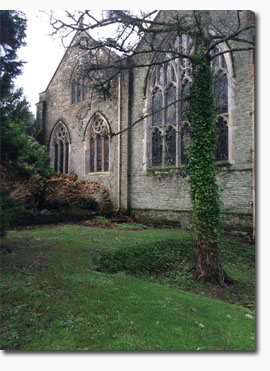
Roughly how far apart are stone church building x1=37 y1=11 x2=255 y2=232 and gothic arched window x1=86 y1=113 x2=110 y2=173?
57 millimetres

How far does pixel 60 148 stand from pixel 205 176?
46.6 ft

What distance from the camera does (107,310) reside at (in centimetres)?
373

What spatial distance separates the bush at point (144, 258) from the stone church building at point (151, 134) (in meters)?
2.24

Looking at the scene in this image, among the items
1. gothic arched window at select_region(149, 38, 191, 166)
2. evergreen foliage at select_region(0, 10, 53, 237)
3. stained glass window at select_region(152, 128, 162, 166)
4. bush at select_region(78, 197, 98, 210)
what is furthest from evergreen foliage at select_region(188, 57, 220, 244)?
bush at select_region(78, 197, 98, 210)

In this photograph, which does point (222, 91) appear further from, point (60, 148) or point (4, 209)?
point (60, 148)

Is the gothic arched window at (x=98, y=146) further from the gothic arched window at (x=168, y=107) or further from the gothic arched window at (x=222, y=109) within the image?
the gothic arched window at (x=222, y=109)

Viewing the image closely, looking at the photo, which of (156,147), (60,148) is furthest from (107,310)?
(60,148)

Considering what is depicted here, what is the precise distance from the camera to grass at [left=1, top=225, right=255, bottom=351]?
10.5 ft

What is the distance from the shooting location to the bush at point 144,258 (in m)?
6.14

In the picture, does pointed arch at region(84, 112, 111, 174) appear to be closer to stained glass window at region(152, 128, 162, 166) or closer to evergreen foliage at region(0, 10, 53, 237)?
stained glass window at region(152, 128, 162, 166)

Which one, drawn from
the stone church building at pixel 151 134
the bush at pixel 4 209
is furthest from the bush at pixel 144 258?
the stone church building at pixel 151 134

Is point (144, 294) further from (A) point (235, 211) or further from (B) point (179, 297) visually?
(A) point (235, 211)

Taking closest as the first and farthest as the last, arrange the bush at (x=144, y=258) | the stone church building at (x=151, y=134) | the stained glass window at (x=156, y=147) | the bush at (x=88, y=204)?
the bush at (x=144, y=258) < the stone church building at (x=151, y=134) < the stained glass window at (x=156, y=147) < the bush at (x=88, y=204)

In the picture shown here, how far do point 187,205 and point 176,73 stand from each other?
583cm
